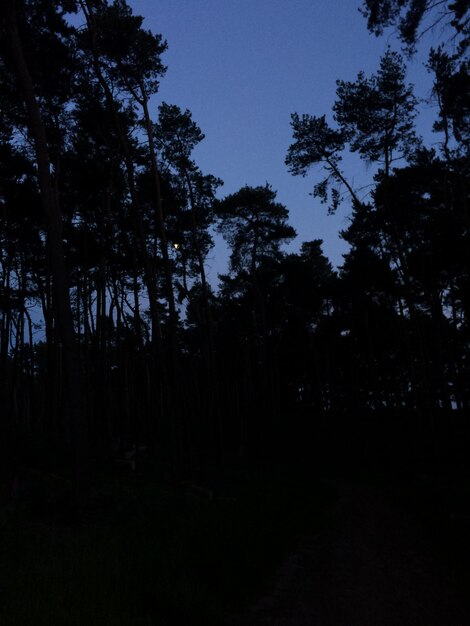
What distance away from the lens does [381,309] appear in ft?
121

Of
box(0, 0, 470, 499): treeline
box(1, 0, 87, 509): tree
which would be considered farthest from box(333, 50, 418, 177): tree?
box(1, 0, 87, 509): tree

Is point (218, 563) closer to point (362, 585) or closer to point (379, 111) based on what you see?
point (362, 585)

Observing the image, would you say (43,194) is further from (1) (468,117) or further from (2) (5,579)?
(1) (468,117)

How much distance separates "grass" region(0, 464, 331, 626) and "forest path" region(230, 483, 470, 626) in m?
0.36

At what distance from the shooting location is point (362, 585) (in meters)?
8.73

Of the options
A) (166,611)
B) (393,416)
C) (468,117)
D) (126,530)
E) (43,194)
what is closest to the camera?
(166,611)

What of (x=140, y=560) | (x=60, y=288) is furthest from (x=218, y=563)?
(x=60, y=288)

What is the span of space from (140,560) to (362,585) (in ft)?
10.1

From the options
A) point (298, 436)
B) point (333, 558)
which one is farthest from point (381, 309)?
point (333, 558)

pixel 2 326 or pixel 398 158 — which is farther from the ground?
pixel 398 158

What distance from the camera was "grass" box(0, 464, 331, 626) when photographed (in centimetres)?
615

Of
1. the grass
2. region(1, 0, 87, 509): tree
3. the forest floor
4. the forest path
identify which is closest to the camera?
the grass

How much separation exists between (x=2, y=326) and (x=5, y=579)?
19.5 metres

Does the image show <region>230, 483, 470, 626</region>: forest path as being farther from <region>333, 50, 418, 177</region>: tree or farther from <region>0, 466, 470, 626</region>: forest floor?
<region>333, 50, 418, 177</region>: tree
